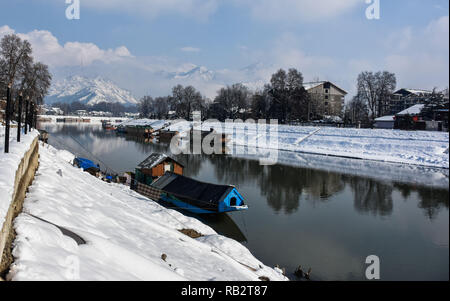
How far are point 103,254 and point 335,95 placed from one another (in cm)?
8840

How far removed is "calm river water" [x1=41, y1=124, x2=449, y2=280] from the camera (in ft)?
35.7

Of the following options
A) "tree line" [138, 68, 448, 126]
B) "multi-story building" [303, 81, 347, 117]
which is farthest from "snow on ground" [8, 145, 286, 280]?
"multi-story building" [303, 81, 347, 117]

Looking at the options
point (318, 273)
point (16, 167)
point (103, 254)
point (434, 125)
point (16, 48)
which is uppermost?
point (16, 48)

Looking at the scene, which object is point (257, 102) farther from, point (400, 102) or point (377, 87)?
point (400, 102)

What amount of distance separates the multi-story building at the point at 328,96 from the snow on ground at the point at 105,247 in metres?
72.3

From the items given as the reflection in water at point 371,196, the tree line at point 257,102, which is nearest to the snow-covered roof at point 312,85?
the tree line at point 257,102

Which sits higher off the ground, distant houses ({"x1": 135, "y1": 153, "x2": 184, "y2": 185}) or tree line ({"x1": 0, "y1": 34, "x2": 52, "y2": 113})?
tree line ({"x1": 0, "y1": 34, "x2": 52, "y2": 113})

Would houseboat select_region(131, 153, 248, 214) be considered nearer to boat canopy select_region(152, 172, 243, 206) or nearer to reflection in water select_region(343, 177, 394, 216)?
boat canopy select_region(152, 172, 243, 206)

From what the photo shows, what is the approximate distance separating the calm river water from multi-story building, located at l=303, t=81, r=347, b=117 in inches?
1981

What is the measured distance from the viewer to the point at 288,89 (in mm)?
68812

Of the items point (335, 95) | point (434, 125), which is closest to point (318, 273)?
point (434, 125)

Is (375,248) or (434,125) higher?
A: (434,125)
